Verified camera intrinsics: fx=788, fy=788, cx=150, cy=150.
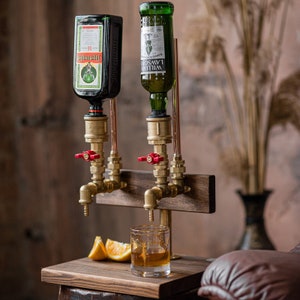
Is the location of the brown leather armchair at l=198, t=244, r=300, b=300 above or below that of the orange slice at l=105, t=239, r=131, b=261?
above

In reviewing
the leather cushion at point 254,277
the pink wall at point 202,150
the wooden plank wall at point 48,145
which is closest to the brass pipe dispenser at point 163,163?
the leather cushion at point 254,277

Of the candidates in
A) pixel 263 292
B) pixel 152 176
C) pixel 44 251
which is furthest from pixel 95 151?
pixel 44 251

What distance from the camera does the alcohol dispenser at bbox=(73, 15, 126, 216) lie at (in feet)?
6.50

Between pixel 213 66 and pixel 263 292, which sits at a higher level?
pixel 213 66

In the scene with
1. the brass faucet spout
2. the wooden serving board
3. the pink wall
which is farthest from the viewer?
the pink wall

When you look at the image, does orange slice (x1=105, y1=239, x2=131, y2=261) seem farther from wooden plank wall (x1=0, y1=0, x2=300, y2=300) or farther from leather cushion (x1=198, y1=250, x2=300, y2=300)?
wooden plank wall (x1=0, y1=0, x2=300, y2=300)

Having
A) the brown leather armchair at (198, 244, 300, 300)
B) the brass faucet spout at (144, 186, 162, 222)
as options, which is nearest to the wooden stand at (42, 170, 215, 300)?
the brass faucet spout at (144, 186, 162, 222)

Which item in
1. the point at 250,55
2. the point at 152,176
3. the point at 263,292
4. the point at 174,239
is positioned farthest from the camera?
the point at 174,239

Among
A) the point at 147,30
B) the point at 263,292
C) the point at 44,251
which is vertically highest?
the point at 147,30

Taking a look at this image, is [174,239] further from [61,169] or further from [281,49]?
[281,49]

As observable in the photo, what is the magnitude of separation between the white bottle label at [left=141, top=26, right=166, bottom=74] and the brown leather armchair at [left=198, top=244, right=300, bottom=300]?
0.56 m

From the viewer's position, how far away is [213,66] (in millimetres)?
3631

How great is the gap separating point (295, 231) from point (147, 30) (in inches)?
72.4

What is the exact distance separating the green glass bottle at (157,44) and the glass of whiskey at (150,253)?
1.24ft
